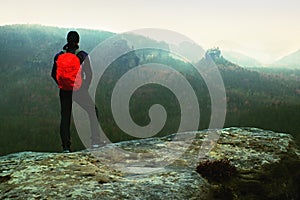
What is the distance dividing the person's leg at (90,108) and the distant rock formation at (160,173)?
61cm

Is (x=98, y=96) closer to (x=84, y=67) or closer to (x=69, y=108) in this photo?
(x=69, y=108)

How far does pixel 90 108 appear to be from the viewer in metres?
8.52

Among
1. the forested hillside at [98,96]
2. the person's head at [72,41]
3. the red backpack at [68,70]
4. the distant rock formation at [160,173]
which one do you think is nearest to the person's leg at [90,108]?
the red backpack at [68,70]

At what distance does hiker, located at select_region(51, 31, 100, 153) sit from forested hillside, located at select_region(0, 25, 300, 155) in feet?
69.9

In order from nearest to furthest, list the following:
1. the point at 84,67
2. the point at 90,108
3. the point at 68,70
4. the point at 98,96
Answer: the point at 68,70, the point at 84,67, the point at 90,108, the point at 98,96

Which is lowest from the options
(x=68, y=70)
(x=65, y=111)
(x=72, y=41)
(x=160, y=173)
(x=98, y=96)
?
(x=98, y=96)

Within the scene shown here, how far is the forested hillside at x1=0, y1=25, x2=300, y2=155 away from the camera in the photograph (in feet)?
118

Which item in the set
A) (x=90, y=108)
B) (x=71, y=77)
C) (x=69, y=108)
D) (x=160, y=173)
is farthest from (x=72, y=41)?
(x=160, y=173)

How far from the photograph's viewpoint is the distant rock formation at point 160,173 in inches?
213

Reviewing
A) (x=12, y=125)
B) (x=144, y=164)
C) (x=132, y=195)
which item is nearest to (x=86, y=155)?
(x=144, y=164)

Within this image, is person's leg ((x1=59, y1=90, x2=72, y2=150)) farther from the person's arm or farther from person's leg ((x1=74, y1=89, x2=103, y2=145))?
the person's arm

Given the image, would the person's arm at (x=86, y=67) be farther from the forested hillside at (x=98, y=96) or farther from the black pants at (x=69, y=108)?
the forested hillside at (x=98, y=96)

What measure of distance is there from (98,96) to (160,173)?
2394 inches

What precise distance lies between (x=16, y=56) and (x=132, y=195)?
110 metres
